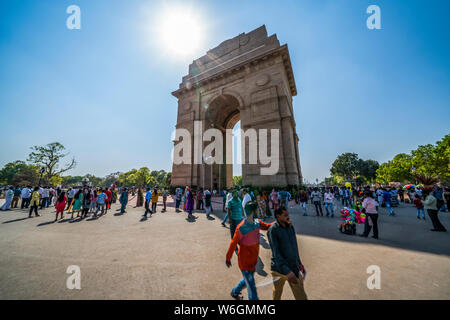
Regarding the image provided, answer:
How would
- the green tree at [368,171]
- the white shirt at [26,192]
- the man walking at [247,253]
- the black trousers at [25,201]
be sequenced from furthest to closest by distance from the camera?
the green tree at [368,171]
the black trousers at [25,201]
the white shirt at [26,192]
the man walking at [247,253]

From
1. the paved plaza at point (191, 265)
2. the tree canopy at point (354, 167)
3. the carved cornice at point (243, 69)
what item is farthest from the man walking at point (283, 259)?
the tree canopy at point (354, 167)

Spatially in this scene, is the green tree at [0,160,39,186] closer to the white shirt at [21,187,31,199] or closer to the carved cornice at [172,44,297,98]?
the white shirt at [21,187,31,199]

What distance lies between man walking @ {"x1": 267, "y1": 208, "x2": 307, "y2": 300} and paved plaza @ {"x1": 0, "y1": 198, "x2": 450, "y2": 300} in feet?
2.61

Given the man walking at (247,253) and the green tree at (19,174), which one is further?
the green tree at (19,174)

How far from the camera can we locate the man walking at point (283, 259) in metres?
1.91

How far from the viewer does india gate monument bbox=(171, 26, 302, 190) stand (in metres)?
17.1

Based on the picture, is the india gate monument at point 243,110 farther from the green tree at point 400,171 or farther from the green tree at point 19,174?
the green tree at point 19,174

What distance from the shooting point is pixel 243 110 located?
19.9 m

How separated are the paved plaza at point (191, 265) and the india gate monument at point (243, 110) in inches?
451

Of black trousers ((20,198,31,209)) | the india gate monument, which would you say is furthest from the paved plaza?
the india gate monument

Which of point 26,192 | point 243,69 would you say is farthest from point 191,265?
point 243,69

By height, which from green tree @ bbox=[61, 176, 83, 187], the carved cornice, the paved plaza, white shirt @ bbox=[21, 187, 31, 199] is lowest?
green tree @ bbox=[61, 176, 83, 187]

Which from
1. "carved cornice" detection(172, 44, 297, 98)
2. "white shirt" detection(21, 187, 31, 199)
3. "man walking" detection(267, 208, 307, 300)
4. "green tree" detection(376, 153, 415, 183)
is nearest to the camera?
"man walking" detection(267, 208, 307, 300)

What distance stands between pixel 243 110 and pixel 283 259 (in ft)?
63.8
